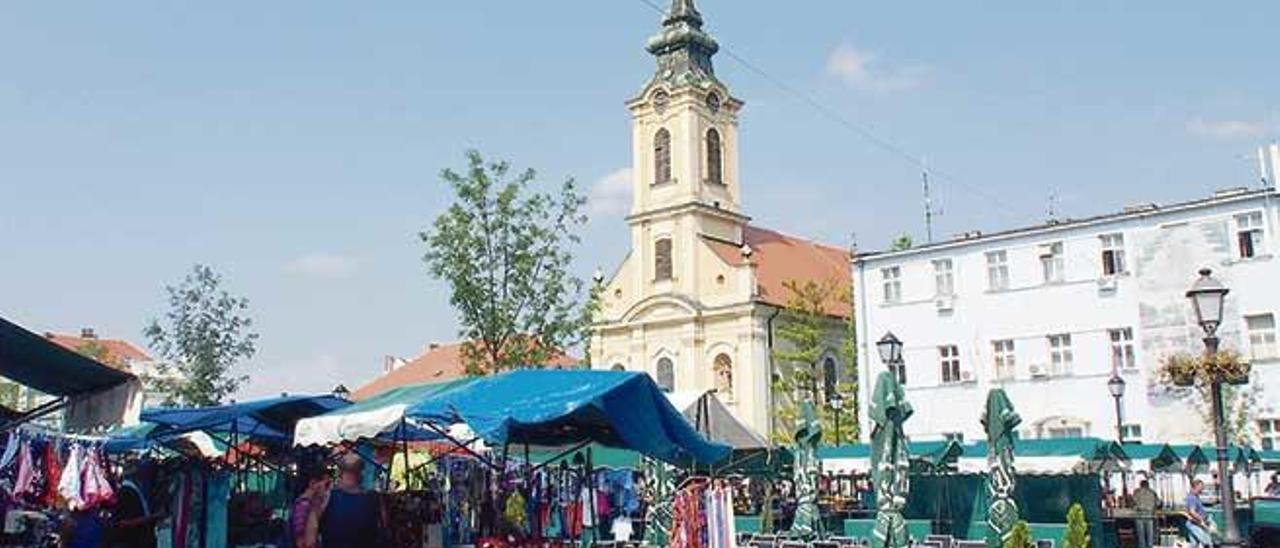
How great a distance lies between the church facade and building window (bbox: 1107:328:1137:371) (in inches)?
713

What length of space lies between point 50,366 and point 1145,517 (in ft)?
60.1

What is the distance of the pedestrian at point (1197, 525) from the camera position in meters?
19.2

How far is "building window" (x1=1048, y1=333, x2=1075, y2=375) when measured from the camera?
36.5 meters

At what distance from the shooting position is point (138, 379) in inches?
469

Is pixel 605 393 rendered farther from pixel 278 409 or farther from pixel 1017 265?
pixel 1017 265

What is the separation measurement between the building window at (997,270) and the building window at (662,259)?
64.2 ft

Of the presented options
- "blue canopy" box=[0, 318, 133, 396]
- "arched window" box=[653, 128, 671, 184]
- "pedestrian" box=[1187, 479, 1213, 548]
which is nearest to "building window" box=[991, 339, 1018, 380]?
"pedestrian" box=[1187, 479, 1213, 548]

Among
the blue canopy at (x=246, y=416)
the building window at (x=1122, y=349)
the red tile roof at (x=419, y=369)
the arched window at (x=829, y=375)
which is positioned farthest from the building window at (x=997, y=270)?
the red tile roof at (x=419, y=369)

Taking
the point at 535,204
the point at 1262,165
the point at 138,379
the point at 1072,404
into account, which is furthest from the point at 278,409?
the point at 1262,165

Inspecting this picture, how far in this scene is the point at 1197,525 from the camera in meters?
19.5

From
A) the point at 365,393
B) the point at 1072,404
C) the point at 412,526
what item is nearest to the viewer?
the point at 412,526

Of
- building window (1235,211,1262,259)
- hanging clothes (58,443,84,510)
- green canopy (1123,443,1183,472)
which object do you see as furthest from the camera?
building window (1235,211,1262,259)

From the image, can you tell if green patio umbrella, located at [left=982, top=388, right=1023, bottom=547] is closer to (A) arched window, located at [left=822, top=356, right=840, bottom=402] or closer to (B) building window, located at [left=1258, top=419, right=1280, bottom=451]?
(B) building window, located at [left=1258, top=419, right=1280, bottom=451]

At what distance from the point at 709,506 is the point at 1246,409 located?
25882 millimetres
